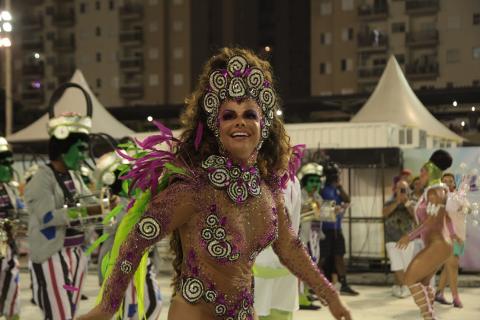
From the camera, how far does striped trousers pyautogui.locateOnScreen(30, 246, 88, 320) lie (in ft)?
17.7

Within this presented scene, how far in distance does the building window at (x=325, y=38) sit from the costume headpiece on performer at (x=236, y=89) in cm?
4255

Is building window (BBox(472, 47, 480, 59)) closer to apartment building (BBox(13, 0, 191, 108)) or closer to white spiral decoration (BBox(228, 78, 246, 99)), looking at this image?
apartment building (BBox(13, 0, 191, 108))

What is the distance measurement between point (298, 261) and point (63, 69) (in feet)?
173

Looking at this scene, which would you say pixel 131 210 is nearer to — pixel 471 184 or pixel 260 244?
pixel 260 244

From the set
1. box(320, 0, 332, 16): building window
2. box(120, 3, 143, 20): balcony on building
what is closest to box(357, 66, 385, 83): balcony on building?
box(320, 0, 332, 16): building window

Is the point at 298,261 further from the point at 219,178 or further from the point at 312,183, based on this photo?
the point at 312,183

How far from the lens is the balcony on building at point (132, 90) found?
5116 centimetres

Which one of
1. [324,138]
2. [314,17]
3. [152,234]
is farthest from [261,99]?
[314,17]

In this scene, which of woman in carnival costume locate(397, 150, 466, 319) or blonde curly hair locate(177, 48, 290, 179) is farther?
woman in carnival costume locate(397, 150, 466, 319)

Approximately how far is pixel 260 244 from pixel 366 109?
1479 cm

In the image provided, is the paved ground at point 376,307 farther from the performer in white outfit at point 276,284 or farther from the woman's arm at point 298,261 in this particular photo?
the woman's arm at point 298,261

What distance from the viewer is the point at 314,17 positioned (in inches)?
1796

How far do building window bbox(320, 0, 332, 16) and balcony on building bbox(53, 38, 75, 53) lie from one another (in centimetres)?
Answer: 1867

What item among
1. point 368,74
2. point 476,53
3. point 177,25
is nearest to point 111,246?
point 476,53
